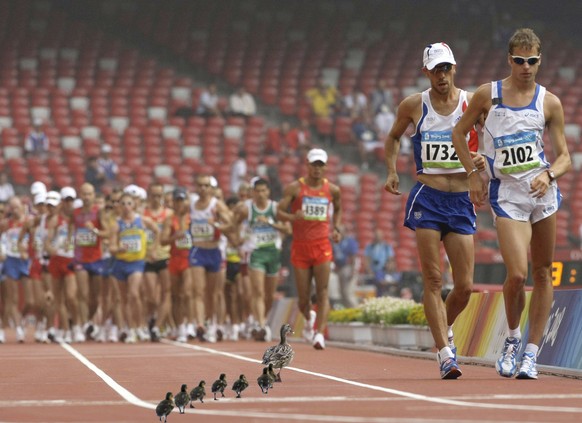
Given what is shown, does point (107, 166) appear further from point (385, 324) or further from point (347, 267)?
point (385, 324)

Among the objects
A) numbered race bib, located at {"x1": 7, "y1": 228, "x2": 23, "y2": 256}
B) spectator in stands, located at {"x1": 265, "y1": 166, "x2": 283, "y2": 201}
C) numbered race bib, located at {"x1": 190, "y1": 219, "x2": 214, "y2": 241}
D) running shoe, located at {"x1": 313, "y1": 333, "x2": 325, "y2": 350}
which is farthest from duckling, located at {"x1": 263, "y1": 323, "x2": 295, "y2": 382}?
spectator in stands, located at {"x1": 265, "y1": 166, "x2": 283, "y2": 201}

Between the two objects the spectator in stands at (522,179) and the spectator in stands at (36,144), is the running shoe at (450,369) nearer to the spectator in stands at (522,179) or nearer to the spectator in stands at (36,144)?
the spectator in stands at (522,179)

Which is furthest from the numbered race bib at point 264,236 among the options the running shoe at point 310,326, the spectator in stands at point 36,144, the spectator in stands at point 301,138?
the spectator in stands at point 301,138

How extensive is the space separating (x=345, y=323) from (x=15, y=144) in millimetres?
17485

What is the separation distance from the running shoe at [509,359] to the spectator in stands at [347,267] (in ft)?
60.4

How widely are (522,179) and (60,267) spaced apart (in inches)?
532

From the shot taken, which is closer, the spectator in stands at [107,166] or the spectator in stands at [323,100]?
the spectator in stands at [107,166]

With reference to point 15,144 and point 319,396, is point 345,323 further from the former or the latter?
point 15,144

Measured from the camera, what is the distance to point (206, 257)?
74.1 ft

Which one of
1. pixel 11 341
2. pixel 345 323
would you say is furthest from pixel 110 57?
pixel 345 323

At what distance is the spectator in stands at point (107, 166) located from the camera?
110ft

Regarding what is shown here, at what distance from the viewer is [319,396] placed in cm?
924

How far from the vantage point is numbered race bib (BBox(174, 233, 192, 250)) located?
22.9 m

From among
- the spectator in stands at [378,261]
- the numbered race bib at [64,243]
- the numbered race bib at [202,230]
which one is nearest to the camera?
the numbered race bib at [202,230]
